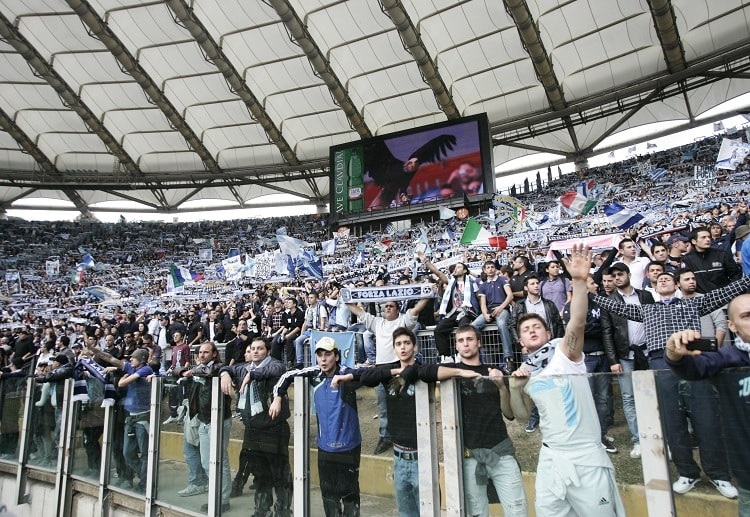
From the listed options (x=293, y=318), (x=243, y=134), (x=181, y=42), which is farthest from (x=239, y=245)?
(x=293, y=318)

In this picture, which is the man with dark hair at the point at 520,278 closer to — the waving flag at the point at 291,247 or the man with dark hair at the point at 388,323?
the man with dark hair at the point at 388,323

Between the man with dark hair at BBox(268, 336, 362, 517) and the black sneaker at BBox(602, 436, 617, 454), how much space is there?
5.57 ft

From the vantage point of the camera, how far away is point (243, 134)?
3478cm

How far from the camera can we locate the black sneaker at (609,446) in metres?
2.82

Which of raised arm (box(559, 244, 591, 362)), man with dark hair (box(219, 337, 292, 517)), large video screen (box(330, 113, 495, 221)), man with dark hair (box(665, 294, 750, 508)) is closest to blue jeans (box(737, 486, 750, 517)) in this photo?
man with dark hair (box(665, 294, 750, 508))

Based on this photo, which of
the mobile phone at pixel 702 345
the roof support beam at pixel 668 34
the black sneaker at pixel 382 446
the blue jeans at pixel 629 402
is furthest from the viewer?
the roof support beam at pixel 668 34

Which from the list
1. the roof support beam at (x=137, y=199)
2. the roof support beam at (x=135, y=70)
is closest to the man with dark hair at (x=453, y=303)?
the roof support beam at (x=135, y=70)

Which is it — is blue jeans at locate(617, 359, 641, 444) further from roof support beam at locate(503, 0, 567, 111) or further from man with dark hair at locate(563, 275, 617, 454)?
roof support beam at locate(503, 0, 567, 111)

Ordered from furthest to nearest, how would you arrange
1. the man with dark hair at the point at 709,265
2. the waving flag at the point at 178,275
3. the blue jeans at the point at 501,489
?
the waving flag at the point at 178,275 < the man with dark hair at the point at 709,265 < the blue jeans at the point at 501,489

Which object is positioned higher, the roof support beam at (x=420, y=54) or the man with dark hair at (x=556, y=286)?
the roof support beam at (x=420, y=54)

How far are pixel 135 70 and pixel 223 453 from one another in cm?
2836

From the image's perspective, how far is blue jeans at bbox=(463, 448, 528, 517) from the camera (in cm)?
312

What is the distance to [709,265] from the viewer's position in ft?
19.8

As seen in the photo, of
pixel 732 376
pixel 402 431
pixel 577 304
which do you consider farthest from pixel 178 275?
pixel 732 376
